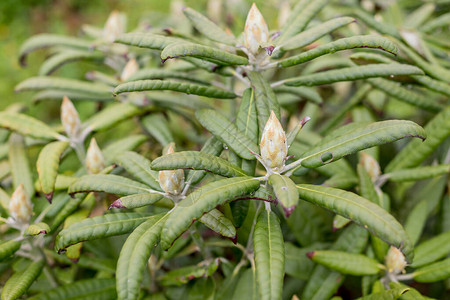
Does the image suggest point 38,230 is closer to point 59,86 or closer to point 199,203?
point 199,203

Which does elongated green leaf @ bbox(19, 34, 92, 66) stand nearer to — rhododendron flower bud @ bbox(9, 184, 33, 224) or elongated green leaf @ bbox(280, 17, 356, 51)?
rhododendron flower bud @ bbox(9, 184, 33, 224)

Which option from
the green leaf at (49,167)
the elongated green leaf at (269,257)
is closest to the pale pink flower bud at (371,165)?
the elongated green leaf at (269,257)

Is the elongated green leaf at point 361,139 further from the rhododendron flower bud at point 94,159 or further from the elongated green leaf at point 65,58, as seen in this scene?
the elongated green leaf at point 65,58

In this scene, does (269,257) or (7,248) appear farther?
(7,248)

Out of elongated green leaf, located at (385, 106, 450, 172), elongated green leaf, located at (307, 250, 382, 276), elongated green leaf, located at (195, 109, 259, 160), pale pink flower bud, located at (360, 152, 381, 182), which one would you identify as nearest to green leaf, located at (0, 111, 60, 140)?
elongated green leaf, located at (195, 109, 259, 160)

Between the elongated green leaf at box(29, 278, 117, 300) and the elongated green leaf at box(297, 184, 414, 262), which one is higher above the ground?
the elongated green leaf at box(297, 184, 414, 262)

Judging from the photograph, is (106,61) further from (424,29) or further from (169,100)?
(424,29)

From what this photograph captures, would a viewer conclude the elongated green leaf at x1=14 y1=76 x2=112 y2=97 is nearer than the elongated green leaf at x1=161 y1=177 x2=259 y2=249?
No

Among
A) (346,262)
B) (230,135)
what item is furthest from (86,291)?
(346,262)
